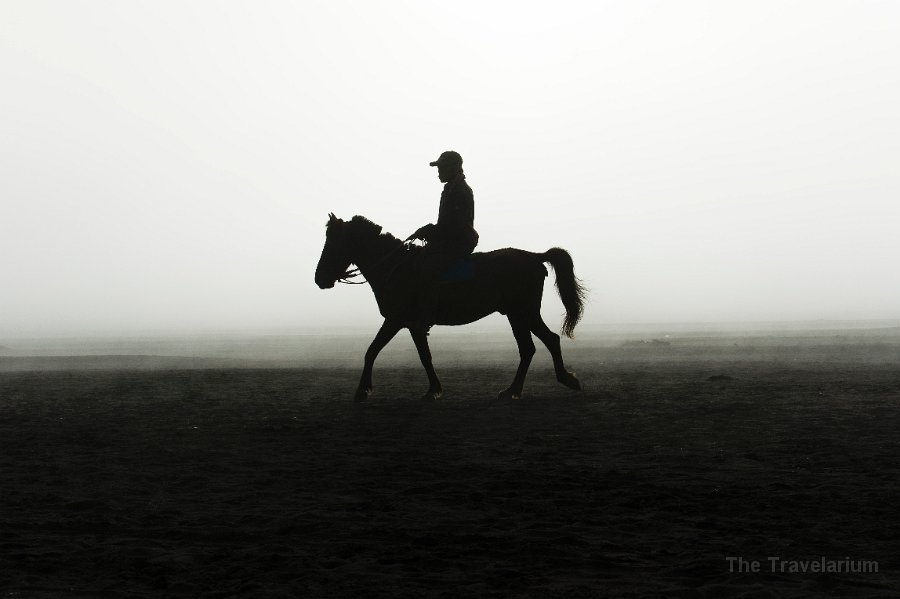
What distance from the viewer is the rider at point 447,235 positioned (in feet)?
39.5

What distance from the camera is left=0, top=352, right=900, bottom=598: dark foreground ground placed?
401 cm

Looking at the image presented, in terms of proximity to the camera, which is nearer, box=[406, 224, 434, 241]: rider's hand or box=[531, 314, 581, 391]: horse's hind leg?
box=[406, 224, 434, 241]: rider's hand

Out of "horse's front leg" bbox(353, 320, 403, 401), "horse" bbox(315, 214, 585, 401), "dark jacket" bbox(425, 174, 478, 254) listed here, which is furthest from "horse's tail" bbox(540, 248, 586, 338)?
"horse's front leg" bbox(353, 320, 403, 401)

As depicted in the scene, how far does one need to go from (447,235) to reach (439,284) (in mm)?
731

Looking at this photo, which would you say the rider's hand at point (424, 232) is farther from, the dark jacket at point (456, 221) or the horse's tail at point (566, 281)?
the horse's tail at point (566, 281)

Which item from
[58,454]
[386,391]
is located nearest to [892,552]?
[58,454]

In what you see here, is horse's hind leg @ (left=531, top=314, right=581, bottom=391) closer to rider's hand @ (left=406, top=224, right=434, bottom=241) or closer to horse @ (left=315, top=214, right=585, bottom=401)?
horse @ (left=315, top=214, right=585, bottom=401)

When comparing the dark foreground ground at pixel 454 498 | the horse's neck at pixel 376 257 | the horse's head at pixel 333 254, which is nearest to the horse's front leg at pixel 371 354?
the dark foreground ground at pixel 454 498

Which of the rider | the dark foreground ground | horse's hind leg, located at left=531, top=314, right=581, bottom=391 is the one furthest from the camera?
horse's hind leg, located at left=531, top=314, right=581, bottom=391

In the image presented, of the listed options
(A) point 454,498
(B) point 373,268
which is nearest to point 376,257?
(B) point 373,268

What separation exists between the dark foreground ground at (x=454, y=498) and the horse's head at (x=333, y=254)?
224 centimetres

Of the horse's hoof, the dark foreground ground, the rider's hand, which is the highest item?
the rider's hand

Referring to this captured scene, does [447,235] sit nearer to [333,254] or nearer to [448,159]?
[448,159]

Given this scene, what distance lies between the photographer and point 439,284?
39.9 feet
